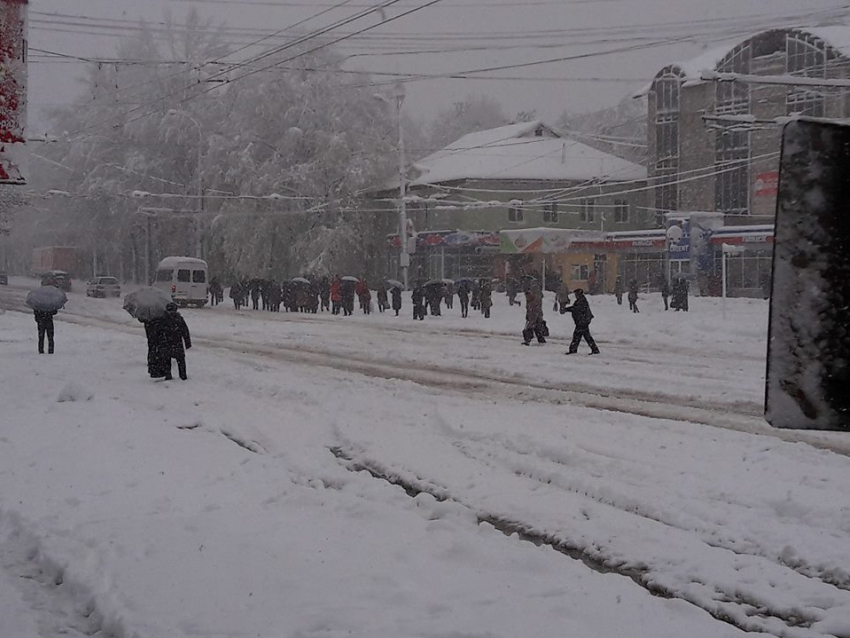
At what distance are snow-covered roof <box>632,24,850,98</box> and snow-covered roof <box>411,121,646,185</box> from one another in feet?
16.3

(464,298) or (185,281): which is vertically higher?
→ (185,281)

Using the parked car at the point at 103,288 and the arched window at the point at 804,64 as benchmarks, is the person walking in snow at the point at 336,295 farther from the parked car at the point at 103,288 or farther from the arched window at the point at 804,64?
the arched window at the point at 804,64

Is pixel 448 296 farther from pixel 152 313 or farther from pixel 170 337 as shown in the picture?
pixel 152 313

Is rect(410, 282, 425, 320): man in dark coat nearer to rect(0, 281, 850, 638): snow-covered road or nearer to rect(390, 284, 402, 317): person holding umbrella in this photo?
rect(390, 284, 402, 317): person holding umbrella

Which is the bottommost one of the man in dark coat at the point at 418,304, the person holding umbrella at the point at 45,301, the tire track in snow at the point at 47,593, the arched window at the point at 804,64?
the tire track in snow at the point at 47,593

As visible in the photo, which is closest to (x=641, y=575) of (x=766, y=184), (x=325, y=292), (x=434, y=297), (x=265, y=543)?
(x=265, y=543)

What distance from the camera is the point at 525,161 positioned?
56.6 metres

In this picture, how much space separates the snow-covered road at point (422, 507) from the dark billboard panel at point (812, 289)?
313cm

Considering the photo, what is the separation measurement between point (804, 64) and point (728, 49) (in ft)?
18.8

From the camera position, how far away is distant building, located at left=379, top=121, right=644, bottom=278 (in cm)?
5362

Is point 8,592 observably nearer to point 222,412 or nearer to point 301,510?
point 301,510

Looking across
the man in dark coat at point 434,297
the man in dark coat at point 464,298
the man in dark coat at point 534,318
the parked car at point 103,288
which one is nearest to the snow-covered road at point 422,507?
the man in dark coat at point 534,318

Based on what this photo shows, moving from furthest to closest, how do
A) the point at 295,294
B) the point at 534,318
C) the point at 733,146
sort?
the point at 733,146 < the point at 295,294 < the point at 534,318

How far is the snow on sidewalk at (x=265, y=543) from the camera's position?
5.09m
